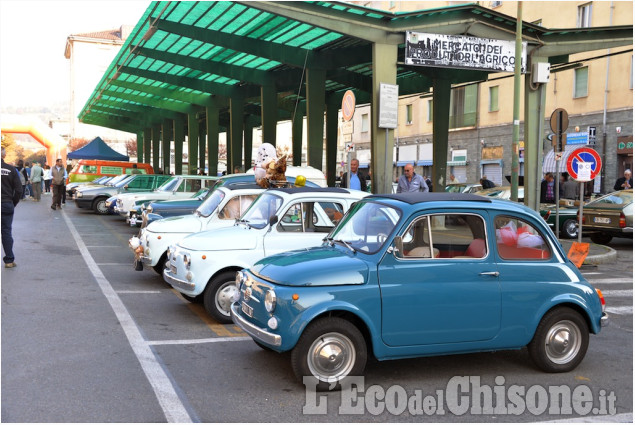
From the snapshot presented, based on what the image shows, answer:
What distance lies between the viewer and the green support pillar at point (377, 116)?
17067 mm

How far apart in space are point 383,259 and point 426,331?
0.71 m

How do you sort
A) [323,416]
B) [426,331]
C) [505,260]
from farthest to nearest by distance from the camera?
[505,260] → [426,331] → [323,416]

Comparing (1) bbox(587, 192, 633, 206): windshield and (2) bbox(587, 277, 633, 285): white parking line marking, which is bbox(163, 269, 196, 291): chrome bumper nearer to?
(2) bbox(587, 277, 633, 285): white parking line marking

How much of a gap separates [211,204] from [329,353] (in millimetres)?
5423

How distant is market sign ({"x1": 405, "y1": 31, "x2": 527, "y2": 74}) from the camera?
16703 mm

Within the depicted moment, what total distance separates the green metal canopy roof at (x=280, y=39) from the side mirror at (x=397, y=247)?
11.6m

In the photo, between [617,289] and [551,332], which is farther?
[617,289]

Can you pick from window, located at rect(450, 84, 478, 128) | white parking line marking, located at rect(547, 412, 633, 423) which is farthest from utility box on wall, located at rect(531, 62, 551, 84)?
window, located at rect(450, 84, 478, 128)

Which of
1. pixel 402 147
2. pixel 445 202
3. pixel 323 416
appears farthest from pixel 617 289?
pixel 402 147

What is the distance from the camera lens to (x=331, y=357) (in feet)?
17.2

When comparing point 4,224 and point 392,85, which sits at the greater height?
point 392,85

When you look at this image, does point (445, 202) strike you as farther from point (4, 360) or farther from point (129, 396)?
point (4, 360)

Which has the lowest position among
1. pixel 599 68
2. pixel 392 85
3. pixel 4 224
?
pixel 4 224

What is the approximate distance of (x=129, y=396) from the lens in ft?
16.2
